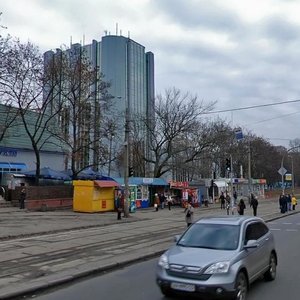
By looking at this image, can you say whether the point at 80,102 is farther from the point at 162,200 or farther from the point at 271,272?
the point at 271,272

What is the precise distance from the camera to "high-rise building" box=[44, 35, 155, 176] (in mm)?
51784

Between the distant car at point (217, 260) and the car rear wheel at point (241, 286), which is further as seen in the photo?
the car rear wheel at point (241, 286)

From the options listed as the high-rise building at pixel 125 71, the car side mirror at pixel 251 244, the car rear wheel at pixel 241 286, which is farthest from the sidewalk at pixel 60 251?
the high-rise building at pixel 125 71

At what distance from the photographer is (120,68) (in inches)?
2130

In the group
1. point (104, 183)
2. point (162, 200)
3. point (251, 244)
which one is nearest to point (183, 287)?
point (251, 244)

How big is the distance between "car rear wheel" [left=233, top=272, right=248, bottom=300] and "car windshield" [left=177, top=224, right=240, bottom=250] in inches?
22.9

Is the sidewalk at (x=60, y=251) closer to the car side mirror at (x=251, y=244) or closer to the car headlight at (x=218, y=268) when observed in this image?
the car headlight at (x=218, y=268)

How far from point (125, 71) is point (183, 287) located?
148 ft

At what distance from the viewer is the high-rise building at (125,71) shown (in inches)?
2039

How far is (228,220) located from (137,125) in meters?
51.2

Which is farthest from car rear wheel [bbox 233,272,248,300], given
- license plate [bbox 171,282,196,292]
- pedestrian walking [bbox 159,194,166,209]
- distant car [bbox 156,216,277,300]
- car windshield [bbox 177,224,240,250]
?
pedestrian walking [bbox 159,194,166,209]

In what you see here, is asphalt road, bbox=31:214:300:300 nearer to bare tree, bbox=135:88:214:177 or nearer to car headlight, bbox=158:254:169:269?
car headlight, bbox=158:254:169:269

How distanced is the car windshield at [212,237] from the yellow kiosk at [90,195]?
27384 millimetres

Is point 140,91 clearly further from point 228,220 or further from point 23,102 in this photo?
point 228,220
